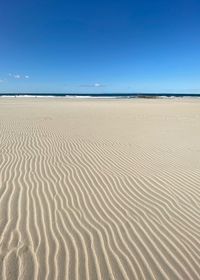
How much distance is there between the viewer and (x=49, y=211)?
4770 millimetres

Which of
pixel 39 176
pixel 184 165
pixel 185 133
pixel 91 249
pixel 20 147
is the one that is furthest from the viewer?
pixel 185 133

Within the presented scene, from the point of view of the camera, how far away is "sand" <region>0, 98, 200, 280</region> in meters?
3.39

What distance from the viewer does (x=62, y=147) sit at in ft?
→ 32.7

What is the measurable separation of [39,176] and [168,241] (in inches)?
143

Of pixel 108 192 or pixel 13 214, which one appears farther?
pixel 108 192

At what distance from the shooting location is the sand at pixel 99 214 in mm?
3393

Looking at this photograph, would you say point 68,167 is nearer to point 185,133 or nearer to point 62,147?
point 62,147

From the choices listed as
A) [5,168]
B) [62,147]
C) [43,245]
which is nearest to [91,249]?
[43,245]

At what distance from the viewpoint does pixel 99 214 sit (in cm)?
471

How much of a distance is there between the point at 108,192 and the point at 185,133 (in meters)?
9.13

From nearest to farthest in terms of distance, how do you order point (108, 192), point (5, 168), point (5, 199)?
point (5, 199), point (108, 192), point (5, 168)

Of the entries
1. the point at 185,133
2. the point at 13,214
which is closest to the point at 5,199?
the point at 13,214

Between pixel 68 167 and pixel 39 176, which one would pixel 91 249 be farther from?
pixel 68 167

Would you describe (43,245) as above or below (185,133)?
above
